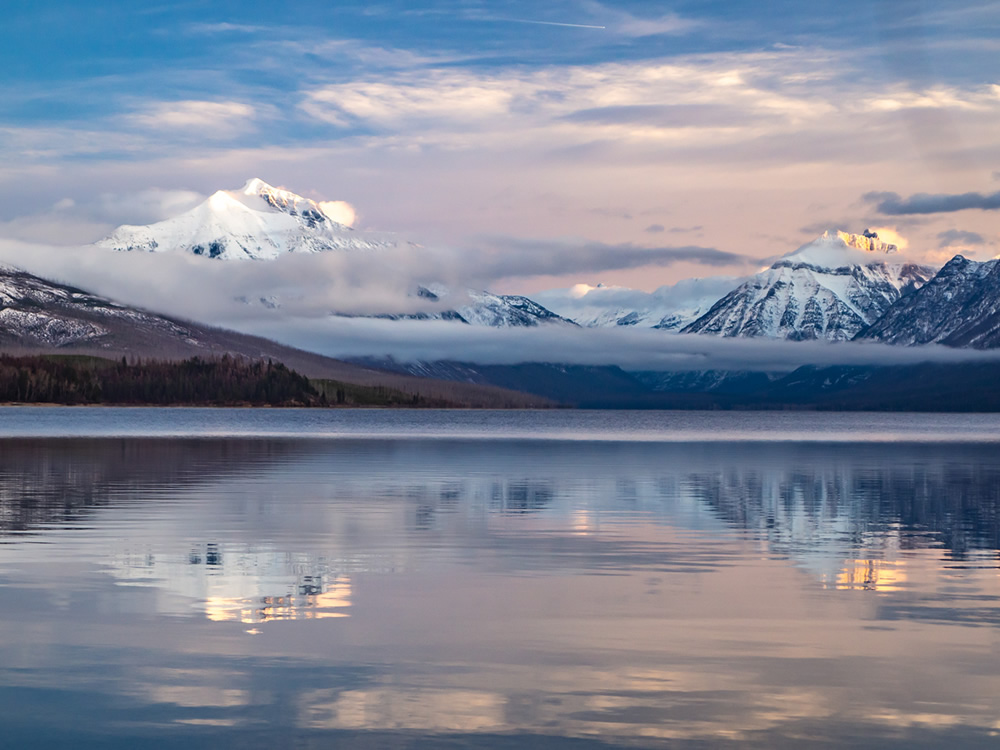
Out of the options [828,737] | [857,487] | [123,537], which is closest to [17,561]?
[123,537]

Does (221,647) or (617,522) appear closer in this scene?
(221,647)

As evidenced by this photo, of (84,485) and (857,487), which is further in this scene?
(857,487)

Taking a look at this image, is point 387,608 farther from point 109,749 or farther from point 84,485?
point 84,485

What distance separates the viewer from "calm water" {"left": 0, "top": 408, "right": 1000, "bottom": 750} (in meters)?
18.9

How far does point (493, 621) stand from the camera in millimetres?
27125

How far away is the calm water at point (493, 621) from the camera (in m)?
18.9

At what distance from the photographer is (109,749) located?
685 inches

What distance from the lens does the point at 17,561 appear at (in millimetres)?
35312

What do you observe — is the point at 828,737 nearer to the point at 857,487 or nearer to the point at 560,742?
the point at 560,742

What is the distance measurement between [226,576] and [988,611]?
63.9ft

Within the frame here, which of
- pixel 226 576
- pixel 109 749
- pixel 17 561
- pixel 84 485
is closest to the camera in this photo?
pixel 109 749

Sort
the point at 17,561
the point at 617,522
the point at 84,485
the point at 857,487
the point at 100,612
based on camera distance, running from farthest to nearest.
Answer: the point at 857,487 → the point at 84,485 → the point at 617,522 → the point at 17,561 → the point at 100,612

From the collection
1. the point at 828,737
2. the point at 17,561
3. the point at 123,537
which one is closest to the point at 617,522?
the point at 123,537

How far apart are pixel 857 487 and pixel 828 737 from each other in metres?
54.2
